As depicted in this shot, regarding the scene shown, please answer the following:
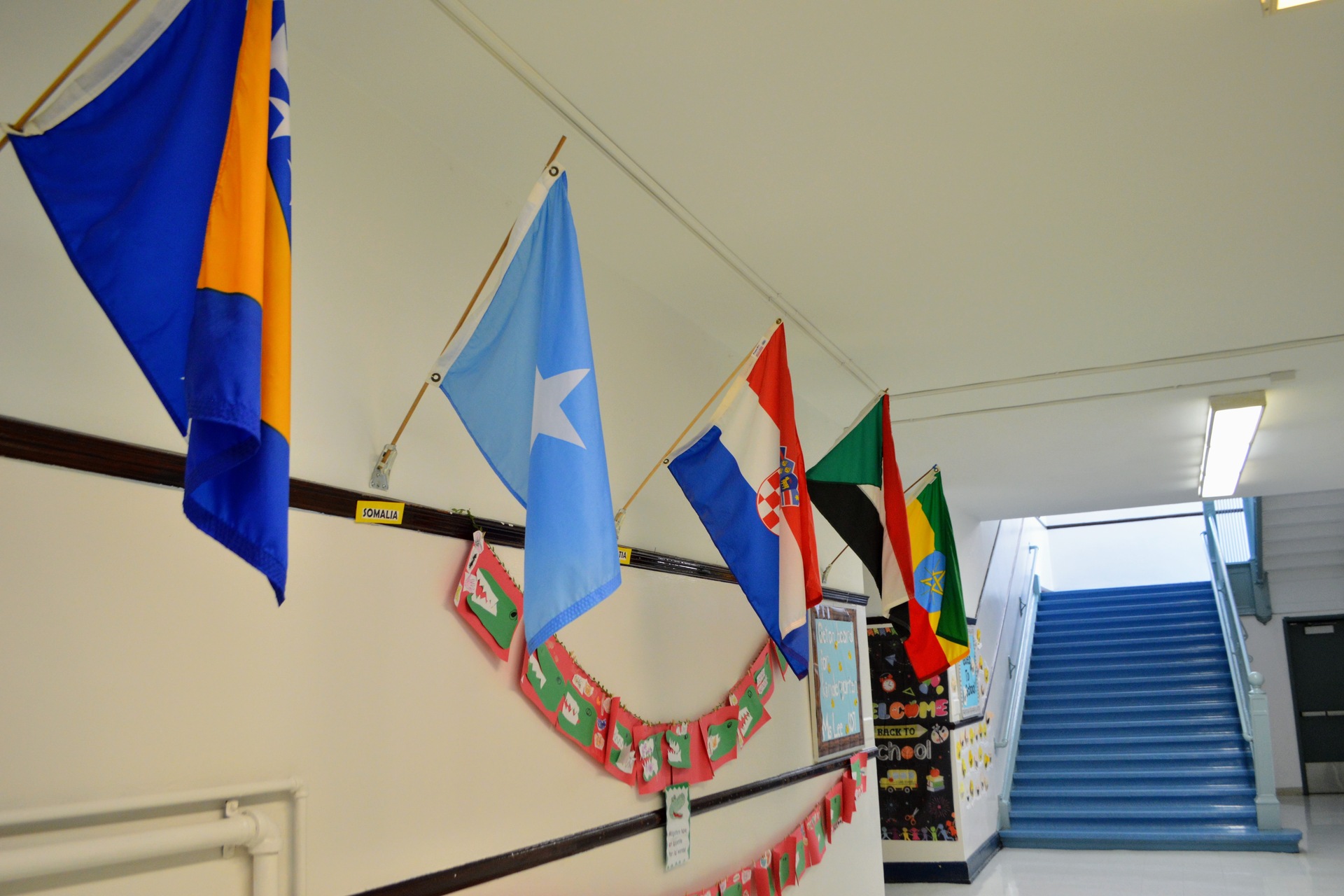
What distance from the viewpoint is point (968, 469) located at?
697 cm

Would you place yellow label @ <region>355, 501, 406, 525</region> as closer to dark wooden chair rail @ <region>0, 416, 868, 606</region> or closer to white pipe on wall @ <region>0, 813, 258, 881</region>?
dark wooden chair rail @ <region>0, 416, 868, 606</region>

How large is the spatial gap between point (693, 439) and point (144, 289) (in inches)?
73.5

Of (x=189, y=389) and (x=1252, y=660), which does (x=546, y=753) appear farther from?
(x=1252, y=660)

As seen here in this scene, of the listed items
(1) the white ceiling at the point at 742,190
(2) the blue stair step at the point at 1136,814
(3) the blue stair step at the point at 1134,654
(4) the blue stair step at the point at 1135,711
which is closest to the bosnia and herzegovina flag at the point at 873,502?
(1) the white ceiling at the point at 742,190

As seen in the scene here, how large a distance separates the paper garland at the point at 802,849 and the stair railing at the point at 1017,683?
15.1 ft

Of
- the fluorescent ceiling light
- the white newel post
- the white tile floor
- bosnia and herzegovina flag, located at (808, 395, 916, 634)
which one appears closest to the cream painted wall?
bosnia and herzegovina flag, located at (808, 395, 916, 634)

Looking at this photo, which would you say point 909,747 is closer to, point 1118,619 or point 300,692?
point 1118,619

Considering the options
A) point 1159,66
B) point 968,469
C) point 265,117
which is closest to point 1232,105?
point 1159,66

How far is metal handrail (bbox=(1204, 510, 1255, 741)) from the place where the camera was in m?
9.11

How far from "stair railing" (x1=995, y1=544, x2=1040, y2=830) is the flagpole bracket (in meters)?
8.40

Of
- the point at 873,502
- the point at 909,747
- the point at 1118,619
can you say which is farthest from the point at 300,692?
the point at 1118,619

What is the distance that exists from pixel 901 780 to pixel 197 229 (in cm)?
732

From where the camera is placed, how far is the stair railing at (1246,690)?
26.1ft

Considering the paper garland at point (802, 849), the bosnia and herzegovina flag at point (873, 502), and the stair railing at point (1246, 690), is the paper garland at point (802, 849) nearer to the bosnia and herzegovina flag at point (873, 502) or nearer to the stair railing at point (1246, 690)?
the bosnia and herzegovina flag at point (873, 502)
